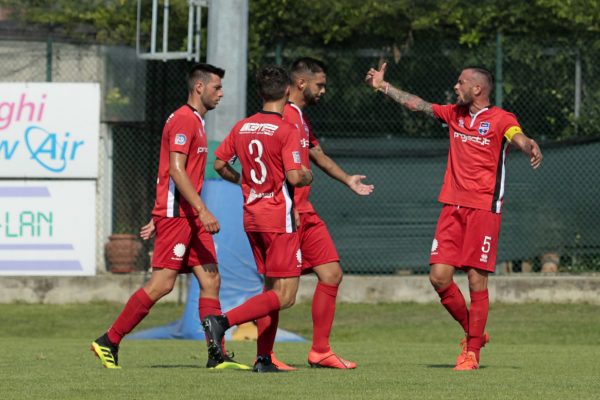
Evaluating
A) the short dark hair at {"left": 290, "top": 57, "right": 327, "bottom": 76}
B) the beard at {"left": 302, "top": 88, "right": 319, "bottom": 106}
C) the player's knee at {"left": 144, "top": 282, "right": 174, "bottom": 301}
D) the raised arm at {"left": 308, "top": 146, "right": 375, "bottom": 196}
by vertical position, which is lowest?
the player's knee at {"left": 144, "top": 282, "right": 174, "bottom": 301}

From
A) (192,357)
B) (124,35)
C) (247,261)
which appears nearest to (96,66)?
(124,35)

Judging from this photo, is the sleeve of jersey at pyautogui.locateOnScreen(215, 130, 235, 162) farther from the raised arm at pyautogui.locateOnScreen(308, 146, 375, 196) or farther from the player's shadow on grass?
the player's shadow on grass

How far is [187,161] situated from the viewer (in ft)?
32.1

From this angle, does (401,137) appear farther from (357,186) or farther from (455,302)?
(357,186)

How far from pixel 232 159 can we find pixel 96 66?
987 centimetres

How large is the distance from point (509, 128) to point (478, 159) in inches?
12.5

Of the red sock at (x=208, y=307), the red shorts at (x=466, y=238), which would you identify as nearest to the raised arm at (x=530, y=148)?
the red shorts at (x=466, y=238)

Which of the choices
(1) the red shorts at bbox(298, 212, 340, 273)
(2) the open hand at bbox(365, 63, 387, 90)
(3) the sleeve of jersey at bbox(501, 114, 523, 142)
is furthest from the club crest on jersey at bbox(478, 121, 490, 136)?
(1) the red shorts at bbox(298, 212, 340, 273)

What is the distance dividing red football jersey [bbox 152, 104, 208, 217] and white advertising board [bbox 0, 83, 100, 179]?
8337 mm

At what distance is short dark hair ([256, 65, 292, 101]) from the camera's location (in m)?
9.18

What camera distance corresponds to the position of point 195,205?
934cm

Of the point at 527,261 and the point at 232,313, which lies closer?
Answer: the point at 232,313

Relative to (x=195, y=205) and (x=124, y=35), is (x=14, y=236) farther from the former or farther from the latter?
(x=195, y=205)

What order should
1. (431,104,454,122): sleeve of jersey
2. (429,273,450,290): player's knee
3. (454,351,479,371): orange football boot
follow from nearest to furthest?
(454,351,479,371): orange football boot, (429,273,450,290): player's knee, (431,104,454,122): sleeve of jersey
